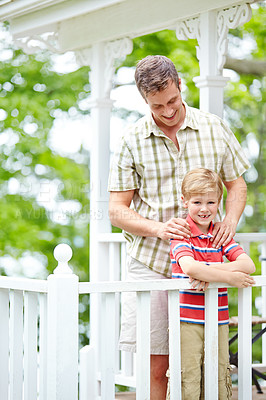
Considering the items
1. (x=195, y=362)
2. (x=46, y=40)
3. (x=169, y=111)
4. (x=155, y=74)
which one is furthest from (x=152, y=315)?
(x=46, y=40)

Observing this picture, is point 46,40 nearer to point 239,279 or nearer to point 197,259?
point 197,259

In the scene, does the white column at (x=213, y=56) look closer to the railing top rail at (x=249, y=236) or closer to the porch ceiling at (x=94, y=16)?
the porch ceiling at (x=94, y=16)

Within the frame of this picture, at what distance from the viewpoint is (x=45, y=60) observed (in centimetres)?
1234

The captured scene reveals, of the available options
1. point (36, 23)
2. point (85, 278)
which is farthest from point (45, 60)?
point (36, 23)

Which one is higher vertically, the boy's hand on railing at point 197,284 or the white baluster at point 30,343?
the boy's hand on railing at point 197,284

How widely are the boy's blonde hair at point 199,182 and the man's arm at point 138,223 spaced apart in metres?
0.14

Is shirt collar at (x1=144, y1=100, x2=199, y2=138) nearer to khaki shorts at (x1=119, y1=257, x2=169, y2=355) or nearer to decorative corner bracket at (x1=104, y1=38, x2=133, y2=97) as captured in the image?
khaki shorts at (x1=119, y1=257, x2=169, y2=355)

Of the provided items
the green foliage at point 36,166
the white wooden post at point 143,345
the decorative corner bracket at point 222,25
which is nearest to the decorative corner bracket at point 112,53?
the decorative corner bracket at point 222,25

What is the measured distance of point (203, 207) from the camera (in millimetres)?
3279

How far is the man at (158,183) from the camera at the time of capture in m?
3.48

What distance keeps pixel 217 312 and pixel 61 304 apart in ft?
2.47

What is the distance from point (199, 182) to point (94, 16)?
2.76 m

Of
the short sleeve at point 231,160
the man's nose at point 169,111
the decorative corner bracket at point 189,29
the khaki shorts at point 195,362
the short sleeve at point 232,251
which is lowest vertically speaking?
the khaki shorts at point 195,362

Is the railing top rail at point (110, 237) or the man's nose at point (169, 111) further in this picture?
the railing top rail at point (110, 237)
